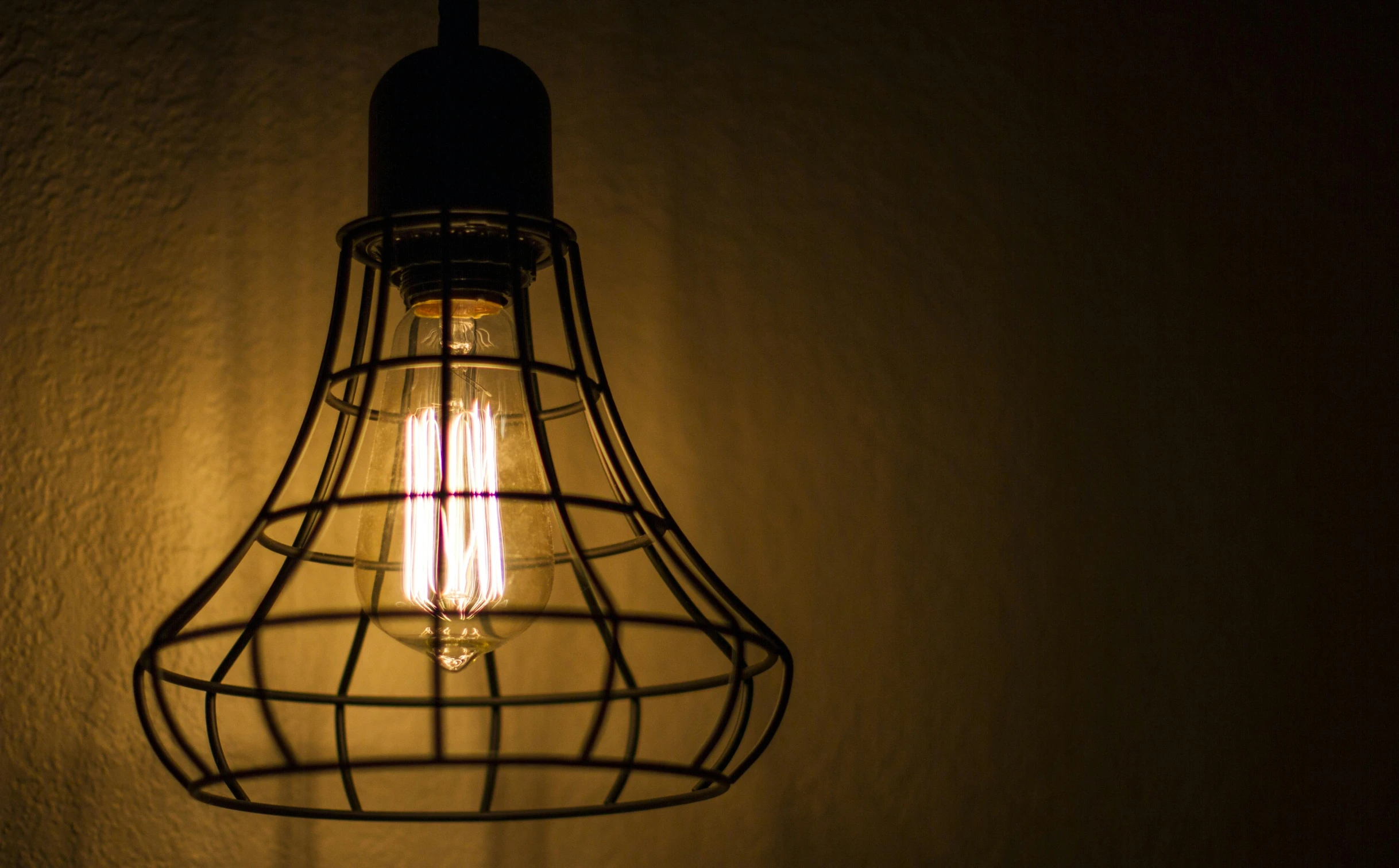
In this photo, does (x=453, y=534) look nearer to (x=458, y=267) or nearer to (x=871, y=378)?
(x=458, y=267)

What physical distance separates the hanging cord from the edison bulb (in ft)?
0.36

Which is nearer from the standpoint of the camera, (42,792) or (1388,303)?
(42,792)

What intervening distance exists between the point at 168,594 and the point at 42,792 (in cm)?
14

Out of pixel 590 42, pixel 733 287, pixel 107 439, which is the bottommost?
pixel 107 439

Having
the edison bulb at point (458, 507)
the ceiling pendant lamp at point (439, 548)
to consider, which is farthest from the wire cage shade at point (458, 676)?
the edison bulb at point (458, 507)

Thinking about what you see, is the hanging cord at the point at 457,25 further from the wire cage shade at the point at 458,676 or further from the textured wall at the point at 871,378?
the textured wall at the point at 871,378

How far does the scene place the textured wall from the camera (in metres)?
0.73

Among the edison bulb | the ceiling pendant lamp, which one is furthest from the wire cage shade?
the edison bulb

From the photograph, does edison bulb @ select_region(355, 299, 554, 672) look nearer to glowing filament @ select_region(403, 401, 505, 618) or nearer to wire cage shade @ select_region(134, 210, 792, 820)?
Answer: glowing filament @ select_region(403, 401, 505, 618)

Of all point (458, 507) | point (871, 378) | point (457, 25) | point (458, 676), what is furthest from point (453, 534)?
point (871, 378)

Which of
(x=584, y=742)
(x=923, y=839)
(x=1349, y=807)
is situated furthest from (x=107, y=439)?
(x=1349, y=807)

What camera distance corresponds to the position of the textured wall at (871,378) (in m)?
0.73

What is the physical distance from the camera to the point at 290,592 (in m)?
0.74

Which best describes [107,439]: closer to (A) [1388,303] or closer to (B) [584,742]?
(B) [584,742]
